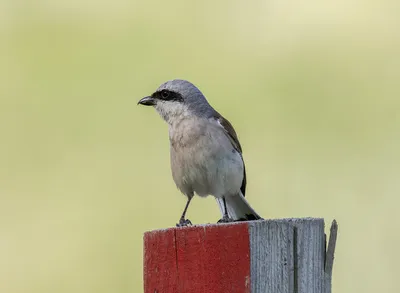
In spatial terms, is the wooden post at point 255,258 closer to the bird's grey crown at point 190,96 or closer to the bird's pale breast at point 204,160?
the bird's pale breast at point 204,160

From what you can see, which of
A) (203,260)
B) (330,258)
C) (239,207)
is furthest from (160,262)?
(239,207)

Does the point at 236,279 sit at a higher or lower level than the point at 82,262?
lower

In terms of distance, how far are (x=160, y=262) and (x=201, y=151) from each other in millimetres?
2027

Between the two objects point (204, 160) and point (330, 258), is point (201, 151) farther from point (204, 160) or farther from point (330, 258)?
point (330, 258)

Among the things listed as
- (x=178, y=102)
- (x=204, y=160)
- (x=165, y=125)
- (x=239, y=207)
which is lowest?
(x=239, y=207)

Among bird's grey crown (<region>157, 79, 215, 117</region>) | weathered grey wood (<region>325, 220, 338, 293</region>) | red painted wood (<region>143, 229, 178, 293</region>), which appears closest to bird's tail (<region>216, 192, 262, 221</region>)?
bird's grey crown (<region>157, 79, 215, 117</region>)

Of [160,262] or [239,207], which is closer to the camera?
[160,262]

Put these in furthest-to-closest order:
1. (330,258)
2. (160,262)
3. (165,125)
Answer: (165,125) < (160,262) < (330,258)

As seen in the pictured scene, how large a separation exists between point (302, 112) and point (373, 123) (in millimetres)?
689

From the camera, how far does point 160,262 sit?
3.36 metres

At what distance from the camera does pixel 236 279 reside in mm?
3121

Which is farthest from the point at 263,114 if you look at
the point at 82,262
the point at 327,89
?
the point at 82,262

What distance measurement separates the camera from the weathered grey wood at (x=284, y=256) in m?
3.11

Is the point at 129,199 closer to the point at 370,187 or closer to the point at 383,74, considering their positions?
the point at 370,187
